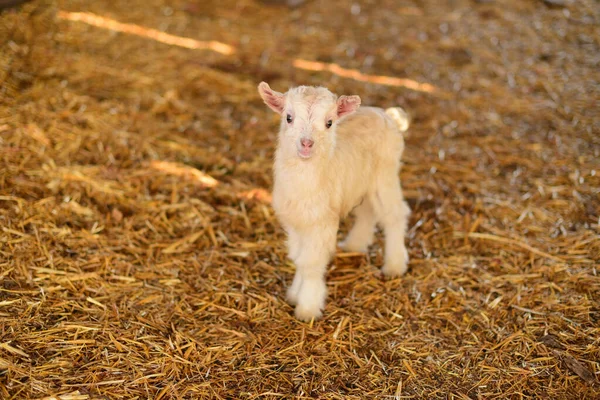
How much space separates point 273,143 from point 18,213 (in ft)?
8.85

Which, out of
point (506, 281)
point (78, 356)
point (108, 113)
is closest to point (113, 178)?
point (108, 113)

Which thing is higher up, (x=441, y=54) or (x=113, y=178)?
(x=441, y=54)

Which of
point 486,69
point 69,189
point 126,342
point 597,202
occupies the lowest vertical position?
point 126,342

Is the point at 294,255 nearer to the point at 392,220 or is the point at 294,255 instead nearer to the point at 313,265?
the point at 313,265

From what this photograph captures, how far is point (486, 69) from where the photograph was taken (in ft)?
26.0

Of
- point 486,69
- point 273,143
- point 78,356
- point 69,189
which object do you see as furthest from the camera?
point 486,69

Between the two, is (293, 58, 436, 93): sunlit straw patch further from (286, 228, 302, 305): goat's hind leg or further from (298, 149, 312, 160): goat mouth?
(298, 149, 312, 160): goat mouth

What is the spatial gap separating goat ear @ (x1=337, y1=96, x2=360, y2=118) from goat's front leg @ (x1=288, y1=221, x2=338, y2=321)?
2.62 ft

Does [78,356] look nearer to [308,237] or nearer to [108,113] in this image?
[308,237]

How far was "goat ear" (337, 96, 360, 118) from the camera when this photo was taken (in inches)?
143

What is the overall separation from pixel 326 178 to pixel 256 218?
1391 mm

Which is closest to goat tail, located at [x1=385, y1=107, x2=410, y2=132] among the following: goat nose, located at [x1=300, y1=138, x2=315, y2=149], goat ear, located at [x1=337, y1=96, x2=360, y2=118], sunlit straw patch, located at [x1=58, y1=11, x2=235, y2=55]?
goat ear, located at [x1=337, y1=96, x2=360, y2=118]

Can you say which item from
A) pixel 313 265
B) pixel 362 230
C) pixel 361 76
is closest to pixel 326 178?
pixel 313 265

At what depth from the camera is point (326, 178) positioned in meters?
3.82
